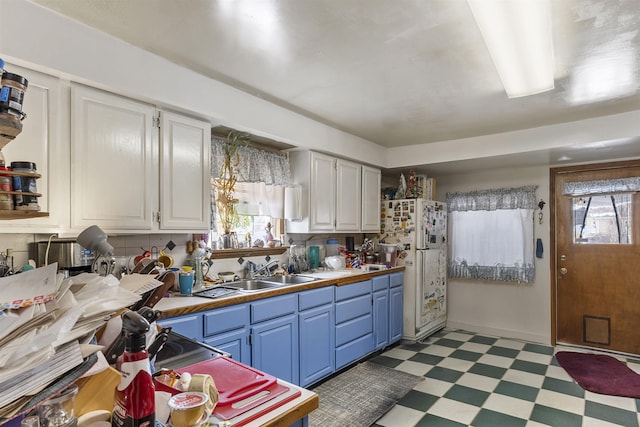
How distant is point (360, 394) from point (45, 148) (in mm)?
2666

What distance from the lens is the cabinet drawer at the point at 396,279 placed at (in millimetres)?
3963

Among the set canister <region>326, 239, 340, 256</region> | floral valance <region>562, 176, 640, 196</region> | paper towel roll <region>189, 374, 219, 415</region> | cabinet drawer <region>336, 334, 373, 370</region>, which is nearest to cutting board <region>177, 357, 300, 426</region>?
paper towel roll <region>189, 374, 219, 415</region>

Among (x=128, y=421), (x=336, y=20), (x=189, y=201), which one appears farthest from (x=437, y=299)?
(x=128, y=421)

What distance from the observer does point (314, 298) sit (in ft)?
9.59

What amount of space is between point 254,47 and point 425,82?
120 centimetres

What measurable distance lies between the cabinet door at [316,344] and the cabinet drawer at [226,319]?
57 cm

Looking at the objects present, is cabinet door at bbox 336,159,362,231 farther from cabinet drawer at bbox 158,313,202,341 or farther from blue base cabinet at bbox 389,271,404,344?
cabinet drawer at bbox 158,313,202,341

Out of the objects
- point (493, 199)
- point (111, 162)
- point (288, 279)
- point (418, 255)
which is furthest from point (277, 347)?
point (493, 199)

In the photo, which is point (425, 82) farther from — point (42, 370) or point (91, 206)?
point (42, 370)

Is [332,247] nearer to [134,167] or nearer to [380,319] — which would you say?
[380,319]

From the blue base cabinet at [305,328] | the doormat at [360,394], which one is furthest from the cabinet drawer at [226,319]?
the doormat at [360,394]

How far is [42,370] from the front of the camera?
629 millimetres

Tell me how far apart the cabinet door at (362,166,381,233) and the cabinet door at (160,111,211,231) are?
208cm

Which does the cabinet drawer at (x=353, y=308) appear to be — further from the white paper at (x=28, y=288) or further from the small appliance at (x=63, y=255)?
the white paper at (x=28, y=288)
